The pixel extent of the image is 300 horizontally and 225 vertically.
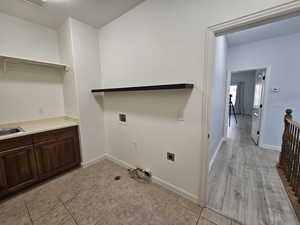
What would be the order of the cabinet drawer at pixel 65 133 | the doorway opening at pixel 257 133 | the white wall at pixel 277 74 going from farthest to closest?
the white wall at pixel 277 74 → the cabinet drawer at pixel 65 133 → the doorway opening at pixel 257 133

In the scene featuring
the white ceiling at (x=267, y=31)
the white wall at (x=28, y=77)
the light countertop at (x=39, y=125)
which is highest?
the white ceiling at (x=267, y=31)

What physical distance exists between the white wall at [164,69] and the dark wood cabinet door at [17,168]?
1361 millimetres

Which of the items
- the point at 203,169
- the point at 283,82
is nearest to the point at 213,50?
the point at 203,169

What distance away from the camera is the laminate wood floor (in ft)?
4.86

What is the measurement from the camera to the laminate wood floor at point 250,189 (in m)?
1.48

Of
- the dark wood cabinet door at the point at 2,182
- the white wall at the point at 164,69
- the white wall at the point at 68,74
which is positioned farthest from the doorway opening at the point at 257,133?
the dark wood cabinet door at the point at 2,182

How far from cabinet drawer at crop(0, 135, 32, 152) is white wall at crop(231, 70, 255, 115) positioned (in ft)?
32.4

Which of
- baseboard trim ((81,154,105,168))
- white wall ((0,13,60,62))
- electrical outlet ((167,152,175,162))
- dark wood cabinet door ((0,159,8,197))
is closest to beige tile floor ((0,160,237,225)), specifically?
dark wood cabinet door ((0,159,8,197))

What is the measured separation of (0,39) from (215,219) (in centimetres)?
383

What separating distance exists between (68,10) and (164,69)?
172 centimetres

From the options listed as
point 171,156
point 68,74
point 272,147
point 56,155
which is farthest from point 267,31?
point 56,155

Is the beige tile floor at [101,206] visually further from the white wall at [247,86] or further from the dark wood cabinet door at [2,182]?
the white wall at [247,86]

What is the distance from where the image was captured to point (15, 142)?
174 centimetres

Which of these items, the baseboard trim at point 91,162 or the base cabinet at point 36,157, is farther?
the baseboard trim at point 91,162
